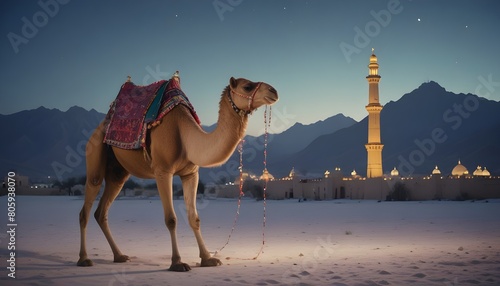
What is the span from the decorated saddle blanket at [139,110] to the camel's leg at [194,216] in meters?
0.95

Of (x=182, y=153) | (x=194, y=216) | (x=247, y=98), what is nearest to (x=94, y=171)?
(x=182, y=153)

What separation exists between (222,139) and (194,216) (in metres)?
1.51

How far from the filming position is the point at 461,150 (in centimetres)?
19562

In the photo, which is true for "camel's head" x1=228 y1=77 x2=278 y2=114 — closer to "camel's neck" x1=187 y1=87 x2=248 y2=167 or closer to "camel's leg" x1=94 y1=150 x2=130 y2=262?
"camel's neck" x1=187 y1=87 x2=248 y2=167

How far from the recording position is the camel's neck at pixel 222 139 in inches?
334

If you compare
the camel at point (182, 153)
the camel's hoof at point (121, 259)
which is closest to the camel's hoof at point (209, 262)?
the camel at point (182, 153)

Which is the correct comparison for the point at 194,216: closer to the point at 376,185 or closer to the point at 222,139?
the point at 222,139

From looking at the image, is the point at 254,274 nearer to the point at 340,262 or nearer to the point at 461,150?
the point at 340,262

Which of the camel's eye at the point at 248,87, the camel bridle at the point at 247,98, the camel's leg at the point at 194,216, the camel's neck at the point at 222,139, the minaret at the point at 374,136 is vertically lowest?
the camel's leg at the point at 194,216

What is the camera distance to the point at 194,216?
30.4 feet

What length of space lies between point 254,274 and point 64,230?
437 inches

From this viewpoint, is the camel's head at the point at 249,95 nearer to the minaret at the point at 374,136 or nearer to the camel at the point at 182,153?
the camel at the point at 182,153

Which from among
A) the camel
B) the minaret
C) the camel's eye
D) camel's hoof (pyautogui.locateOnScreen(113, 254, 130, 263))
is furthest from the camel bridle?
the minaret

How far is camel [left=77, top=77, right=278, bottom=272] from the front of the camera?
27.9ft
